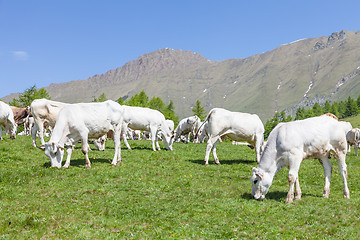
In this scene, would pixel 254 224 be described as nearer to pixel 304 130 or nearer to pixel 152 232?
pixel 152 232

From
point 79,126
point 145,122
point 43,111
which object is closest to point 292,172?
point 79,126

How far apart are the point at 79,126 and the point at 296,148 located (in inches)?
451

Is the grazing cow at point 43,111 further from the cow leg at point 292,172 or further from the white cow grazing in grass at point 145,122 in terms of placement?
the cow leg at point 292,172

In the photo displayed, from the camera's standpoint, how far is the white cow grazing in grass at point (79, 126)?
15492 millimetres

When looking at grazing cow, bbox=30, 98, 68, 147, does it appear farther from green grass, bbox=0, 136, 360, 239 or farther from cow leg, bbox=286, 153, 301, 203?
cow leg, bbox=286, 153, 301, 203

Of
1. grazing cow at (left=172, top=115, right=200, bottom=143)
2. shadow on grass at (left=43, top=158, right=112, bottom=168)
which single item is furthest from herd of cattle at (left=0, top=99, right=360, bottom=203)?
grazing cow at (left=172, top=115, right=200, bottom=143)

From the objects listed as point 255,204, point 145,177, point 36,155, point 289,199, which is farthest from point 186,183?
point 36,155

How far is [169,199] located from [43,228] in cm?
495

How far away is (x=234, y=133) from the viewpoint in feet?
64.3

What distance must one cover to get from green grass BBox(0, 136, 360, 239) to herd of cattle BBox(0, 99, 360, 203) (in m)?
1.07

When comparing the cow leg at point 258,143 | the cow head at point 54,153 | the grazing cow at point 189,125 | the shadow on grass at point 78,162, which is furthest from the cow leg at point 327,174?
the grazing cow at point 189,125

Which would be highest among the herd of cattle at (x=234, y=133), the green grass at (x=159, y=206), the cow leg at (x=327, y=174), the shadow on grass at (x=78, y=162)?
the herd of cattle at (x=234, y=133)

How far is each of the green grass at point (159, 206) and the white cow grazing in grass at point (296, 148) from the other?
794 millimetres

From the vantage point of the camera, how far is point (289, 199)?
11094 mm
